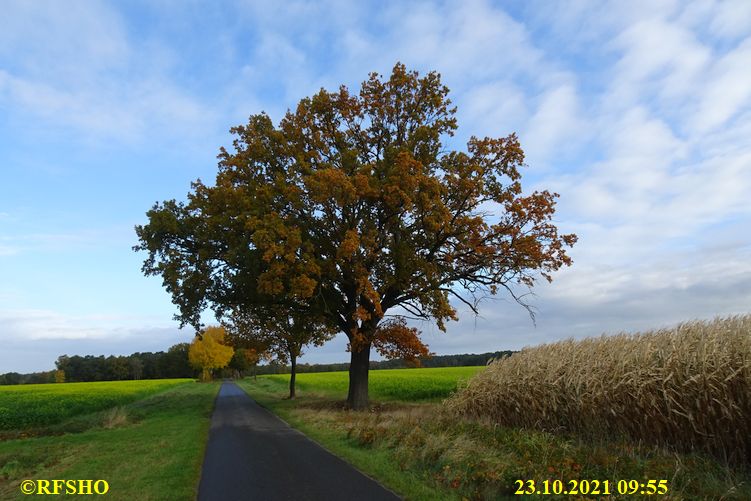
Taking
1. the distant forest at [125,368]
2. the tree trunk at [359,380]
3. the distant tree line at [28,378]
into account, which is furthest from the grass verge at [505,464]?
the distant tree line at [28,378]

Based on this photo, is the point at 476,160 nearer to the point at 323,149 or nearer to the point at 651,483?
the point at 323,149

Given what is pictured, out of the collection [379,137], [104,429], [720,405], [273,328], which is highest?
[379,137]

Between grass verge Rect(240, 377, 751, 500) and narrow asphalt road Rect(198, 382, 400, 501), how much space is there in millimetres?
459

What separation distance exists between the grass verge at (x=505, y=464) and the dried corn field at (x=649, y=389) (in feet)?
1.63

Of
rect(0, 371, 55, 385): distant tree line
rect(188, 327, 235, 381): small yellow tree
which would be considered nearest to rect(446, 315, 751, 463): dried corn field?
rect(188, 327, 235, 381): small yellow tree

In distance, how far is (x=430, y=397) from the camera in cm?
2917

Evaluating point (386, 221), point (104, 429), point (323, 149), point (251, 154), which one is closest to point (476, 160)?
point (386, 221)

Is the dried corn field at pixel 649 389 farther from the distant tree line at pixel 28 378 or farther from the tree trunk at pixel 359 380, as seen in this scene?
the distant tree line at pixel 28 378

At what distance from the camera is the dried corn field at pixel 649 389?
845 centimetres

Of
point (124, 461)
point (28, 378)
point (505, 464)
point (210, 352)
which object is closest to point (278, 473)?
point (505, 464)

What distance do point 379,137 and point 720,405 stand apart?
18226mm

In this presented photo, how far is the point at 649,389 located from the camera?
378 inches

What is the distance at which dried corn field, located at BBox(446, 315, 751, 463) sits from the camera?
8445 millimetres

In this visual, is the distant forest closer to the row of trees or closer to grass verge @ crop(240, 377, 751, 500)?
the row of trees
